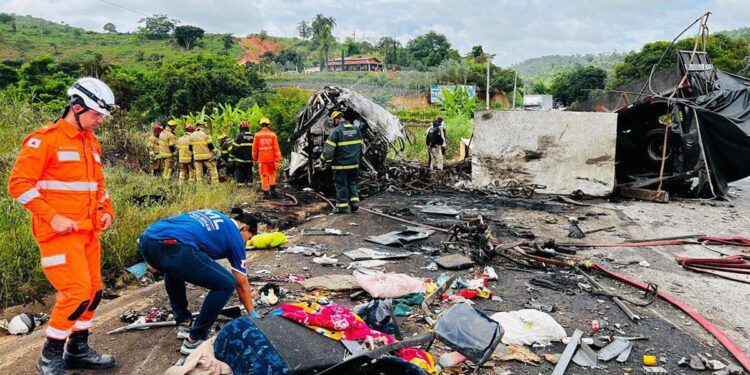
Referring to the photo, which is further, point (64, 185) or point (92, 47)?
point (92, 47)

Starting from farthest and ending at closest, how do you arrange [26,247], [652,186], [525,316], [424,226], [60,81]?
[60,81] → [652,186] → [424,226] → [26,247] → [525,316]

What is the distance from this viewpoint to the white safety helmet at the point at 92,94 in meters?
2.77

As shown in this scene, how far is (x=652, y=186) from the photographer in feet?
31.4

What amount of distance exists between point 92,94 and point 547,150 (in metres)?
8.70

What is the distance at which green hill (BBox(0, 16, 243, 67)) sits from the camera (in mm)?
55375

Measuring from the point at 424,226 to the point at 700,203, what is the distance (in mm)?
5559

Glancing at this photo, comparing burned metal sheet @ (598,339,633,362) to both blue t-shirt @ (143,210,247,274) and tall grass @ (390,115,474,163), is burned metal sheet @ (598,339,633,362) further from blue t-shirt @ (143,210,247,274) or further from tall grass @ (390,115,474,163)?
tall grass @ (390,115,474,163)

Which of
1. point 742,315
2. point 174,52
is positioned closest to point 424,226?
point 742,315

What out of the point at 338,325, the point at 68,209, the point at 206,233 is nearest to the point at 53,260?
the point at 68,209

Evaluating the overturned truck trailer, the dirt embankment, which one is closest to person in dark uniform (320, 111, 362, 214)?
the overturned truck trailer

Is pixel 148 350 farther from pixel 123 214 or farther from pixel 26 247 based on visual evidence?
pixel 123 214

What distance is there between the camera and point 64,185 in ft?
9.01

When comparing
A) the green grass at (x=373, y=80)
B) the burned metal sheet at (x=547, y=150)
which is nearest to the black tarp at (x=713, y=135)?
the burned metal sheet at (x=547, y=150)

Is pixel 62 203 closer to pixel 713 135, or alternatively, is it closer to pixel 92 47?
pixel 713 135
